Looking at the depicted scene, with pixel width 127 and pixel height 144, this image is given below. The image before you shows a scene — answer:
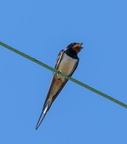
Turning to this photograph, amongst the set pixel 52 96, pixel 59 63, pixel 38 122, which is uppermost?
pixel 59 63

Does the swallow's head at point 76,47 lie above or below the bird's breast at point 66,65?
above

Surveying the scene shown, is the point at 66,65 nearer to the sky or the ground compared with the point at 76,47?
nearer to the ground

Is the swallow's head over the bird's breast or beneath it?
over

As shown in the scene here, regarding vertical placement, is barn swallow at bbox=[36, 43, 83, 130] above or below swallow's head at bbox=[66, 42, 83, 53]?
below

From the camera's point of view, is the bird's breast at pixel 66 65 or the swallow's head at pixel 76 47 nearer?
the bird's breast at pixel 66 65

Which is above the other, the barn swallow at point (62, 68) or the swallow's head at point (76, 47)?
the swallow's head at point (76, 47)

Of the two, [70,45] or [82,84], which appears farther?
[70,45]

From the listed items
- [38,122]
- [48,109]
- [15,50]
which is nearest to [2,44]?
[15,50]

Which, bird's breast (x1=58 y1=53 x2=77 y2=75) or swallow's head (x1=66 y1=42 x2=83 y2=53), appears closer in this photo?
bird's breast (x1=58 y1=53 x2=77 y2=75)

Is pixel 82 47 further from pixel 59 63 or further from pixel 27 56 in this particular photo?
pixel 27 56

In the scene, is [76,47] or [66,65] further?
[76,47]

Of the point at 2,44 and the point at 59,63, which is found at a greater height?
the point at 59,63
